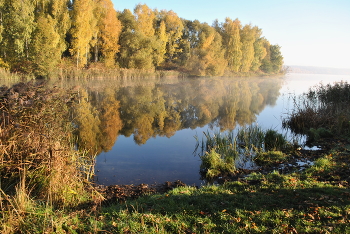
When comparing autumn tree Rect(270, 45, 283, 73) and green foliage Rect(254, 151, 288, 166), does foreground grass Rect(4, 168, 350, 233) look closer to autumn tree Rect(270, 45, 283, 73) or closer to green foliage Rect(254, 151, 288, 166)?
green foliage Rect(254, 151, 288, 166)

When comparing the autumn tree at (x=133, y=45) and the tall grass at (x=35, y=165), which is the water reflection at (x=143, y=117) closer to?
the tall grass at (x=35, y=165)

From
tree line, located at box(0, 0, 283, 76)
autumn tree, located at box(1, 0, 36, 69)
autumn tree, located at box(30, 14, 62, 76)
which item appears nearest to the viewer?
autumn tree, located at box(30, 14, 62, 76)

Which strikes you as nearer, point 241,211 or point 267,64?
point 241,211

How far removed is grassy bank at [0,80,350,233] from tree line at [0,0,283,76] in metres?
27.6

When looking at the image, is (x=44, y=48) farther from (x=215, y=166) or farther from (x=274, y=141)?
(x=215, y=166)

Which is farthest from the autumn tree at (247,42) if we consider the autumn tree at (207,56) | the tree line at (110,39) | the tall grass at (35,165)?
the tall grass at (35,165)

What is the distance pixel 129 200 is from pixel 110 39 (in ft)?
132

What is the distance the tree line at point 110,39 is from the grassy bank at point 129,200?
27.6m

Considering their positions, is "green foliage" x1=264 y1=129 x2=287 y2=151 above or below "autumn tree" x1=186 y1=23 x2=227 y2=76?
below

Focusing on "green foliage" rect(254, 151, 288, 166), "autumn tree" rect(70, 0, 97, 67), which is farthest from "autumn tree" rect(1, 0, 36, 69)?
"green foliage" rect(254, 151, 288, 166)

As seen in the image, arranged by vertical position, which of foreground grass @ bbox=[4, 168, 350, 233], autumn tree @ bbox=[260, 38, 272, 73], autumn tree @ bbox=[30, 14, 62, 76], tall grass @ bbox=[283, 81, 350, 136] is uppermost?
autumn tree @ bbox=[260, 38, 272, 73]

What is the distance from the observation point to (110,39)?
A: 137ft

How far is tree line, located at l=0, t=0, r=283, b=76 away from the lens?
30875 mm

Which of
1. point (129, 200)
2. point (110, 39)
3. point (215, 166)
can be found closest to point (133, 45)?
point (110, 39)
